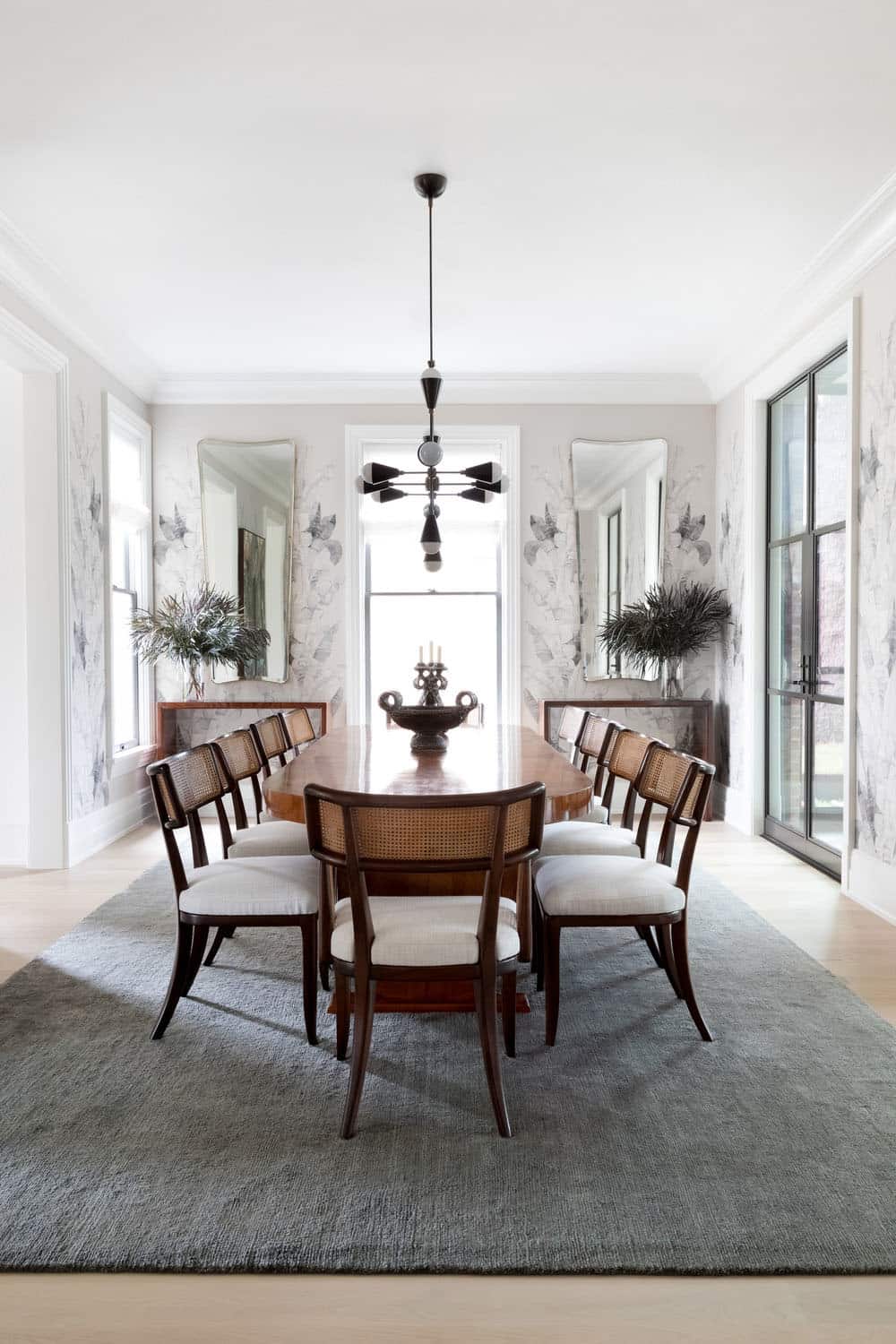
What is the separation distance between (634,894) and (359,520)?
13.8 ft

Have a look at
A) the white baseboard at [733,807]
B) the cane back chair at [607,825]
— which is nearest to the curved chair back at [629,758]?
the cane back chair at [607,825]

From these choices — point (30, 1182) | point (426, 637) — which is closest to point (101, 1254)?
point (30, 1182)

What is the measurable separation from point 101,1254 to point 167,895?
2.47m

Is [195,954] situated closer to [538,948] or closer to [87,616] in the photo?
[538,948]

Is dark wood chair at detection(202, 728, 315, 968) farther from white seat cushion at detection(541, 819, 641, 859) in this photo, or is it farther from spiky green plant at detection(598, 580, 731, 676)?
spiky green plant at detection(598, 580, 731, 676)

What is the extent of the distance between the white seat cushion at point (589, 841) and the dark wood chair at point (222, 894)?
839 millimetres

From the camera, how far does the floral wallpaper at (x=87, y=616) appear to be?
15.5 ft

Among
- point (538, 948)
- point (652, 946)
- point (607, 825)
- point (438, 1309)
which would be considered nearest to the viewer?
point (438, 1309)

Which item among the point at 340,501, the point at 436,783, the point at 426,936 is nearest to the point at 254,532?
the point at 340,501

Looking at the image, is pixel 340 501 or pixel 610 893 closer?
pixel 610 893

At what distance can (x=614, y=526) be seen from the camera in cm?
623

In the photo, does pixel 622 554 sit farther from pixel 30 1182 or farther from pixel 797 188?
pixel 30 1182

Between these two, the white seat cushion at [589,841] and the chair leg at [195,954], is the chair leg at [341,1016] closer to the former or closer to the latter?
the chair leg at [195,954]

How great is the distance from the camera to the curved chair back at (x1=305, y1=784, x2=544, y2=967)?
1953 mm
